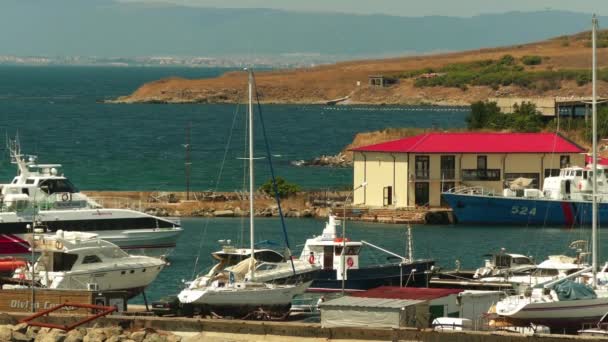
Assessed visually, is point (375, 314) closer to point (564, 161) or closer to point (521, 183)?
point (521, 183)

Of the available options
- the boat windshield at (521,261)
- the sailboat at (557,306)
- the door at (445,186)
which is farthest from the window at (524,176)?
the sailboat at (557,306)

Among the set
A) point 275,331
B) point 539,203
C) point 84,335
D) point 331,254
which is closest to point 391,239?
point 539,203

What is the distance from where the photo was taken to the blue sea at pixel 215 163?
6278 cm

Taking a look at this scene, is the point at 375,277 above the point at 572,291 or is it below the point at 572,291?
below

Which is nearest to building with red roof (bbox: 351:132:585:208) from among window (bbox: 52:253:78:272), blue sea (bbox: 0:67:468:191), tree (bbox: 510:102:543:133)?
blue sea (bbox: 0:67:468:191)

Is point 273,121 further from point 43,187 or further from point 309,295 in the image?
point 309,295

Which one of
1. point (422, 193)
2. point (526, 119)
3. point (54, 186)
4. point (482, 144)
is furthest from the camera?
point (526, 119)

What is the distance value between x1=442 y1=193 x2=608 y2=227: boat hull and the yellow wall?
2.28 metres

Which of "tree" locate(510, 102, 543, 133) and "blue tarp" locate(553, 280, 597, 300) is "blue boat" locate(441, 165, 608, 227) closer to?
"tree" locate(510, 102, 543, 133)

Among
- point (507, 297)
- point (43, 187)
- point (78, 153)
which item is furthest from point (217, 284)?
point (78, 153)

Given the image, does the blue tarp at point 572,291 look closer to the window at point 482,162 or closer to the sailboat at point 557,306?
the sailboat at point 557,306

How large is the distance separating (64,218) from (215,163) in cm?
5231

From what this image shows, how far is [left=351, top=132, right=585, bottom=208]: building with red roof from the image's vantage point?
75.9m

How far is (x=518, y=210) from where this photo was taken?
73312mm
